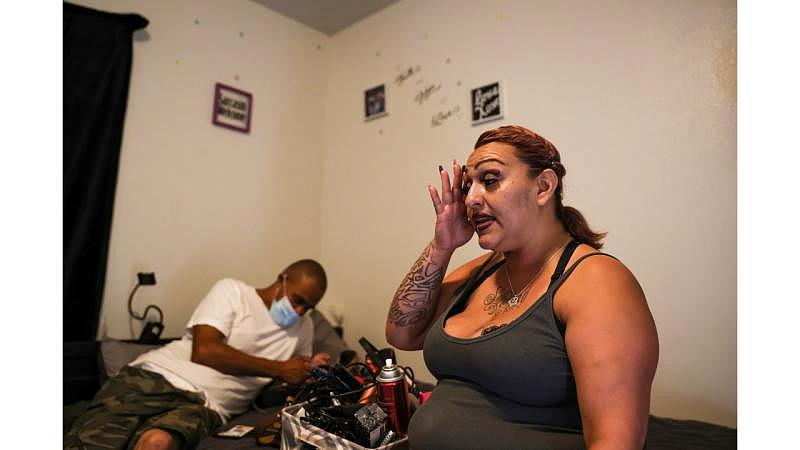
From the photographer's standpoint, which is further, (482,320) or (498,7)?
(498,7)

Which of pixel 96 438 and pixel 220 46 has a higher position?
pixel 220 46

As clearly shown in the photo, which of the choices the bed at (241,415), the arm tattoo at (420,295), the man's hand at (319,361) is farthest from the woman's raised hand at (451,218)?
the man's hand at (319,361)

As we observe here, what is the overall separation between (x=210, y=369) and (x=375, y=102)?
181cm

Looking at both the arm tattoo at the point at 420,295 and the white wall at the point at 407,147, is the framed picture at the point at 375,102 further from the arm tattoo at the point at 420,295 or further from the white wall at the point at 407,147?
→ the arm tattoo at the point at 420,295

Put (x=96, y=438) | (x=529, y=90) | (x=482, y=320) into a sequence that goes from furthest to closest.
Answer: (x=529, y=90) < (x=96, y=438) < (x=482, y=320)

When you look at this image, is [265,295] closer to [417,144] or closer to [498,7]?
[417,144]

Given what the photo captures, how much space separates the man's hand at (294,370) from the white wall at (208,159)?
0.88 metres

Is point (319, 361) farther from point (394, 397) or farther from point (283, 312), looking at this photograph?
point (394, 397)

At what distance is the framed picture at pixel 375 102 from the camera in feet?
9.62

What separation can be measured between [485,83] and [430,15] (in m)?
0.62

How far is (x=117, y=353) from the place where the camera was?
204 centimetres
